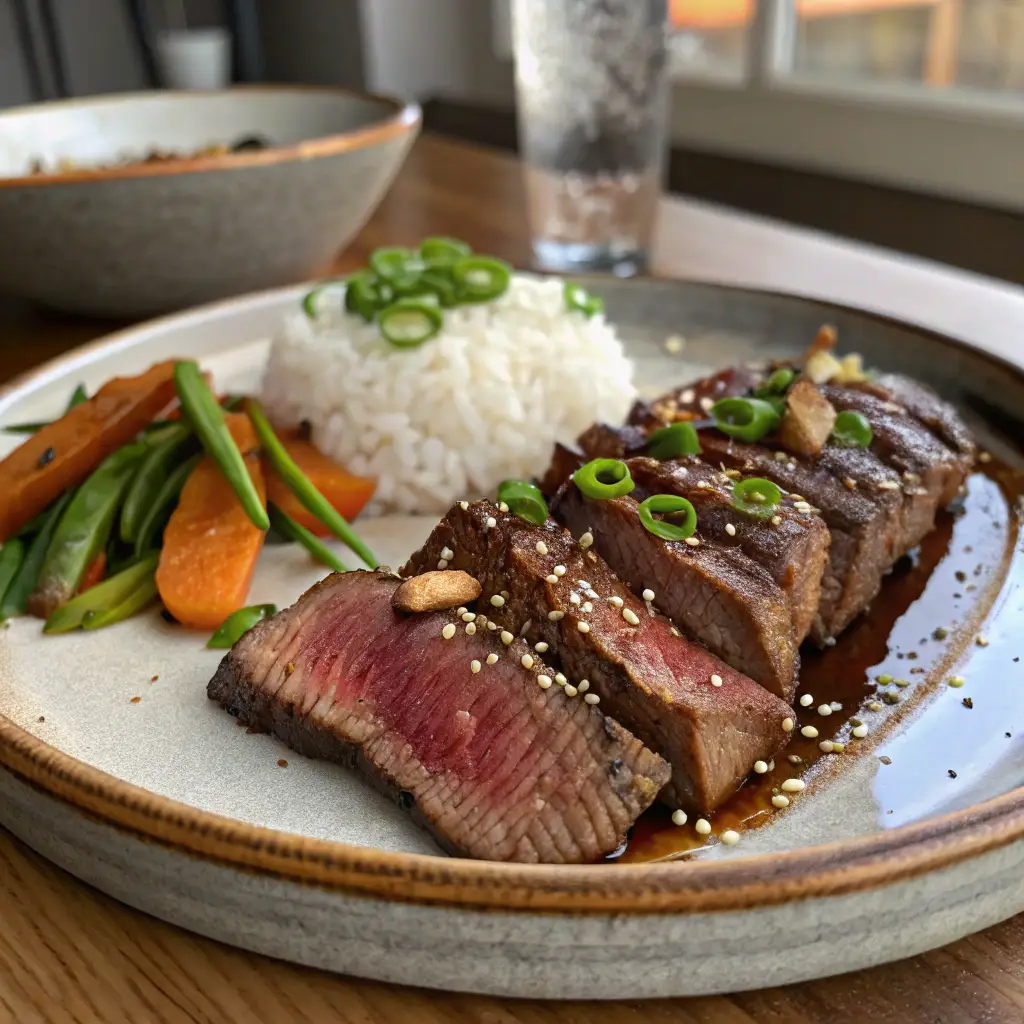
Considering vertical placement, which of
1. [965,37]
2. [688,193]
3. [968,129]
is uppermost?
[965,37]

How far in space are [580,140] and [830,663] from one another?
2444mm

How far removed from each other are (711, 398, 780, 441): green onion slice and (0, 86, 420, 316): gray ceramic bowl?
5.86 ft

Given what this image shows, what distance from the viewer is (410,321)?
9.72ft

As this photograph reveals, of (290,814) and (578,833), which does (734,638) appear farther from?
(290,814)

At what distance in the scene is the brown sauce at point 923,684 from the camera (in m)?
1.70

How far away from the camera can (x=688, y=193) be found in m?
7.77

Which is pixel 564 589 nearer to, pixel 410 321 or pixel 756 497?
pixel 756 497

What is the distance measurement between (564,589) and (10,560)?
1.29 m

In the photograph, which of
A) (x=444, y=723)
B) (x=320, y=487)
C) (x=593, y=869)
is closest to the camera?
(x=593, y=869)

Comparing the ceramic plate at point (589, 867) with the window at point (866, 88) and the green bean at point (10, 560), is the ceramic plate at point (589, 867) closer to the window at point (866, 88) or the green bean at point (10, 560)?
the green bean at point (10, 560)

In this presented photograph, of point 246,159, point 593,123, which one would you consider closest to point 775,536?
point 246,159

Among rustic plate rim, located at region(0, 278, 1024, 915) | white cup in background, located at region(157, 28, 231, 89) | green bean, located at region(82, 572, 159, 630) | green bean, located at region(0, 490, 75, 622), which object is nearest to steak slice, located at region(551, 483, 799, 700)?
rustic plate rim, located at region(0, 278, 1024, 915)

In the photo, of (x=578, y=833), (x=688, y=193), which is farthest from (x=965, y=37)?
(x=578, y=833)

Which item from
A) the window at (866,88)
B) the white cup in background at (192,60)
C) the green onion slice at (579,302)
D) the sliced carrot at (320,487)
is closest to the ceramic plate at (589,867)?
the sliced carrot at (320,487)
